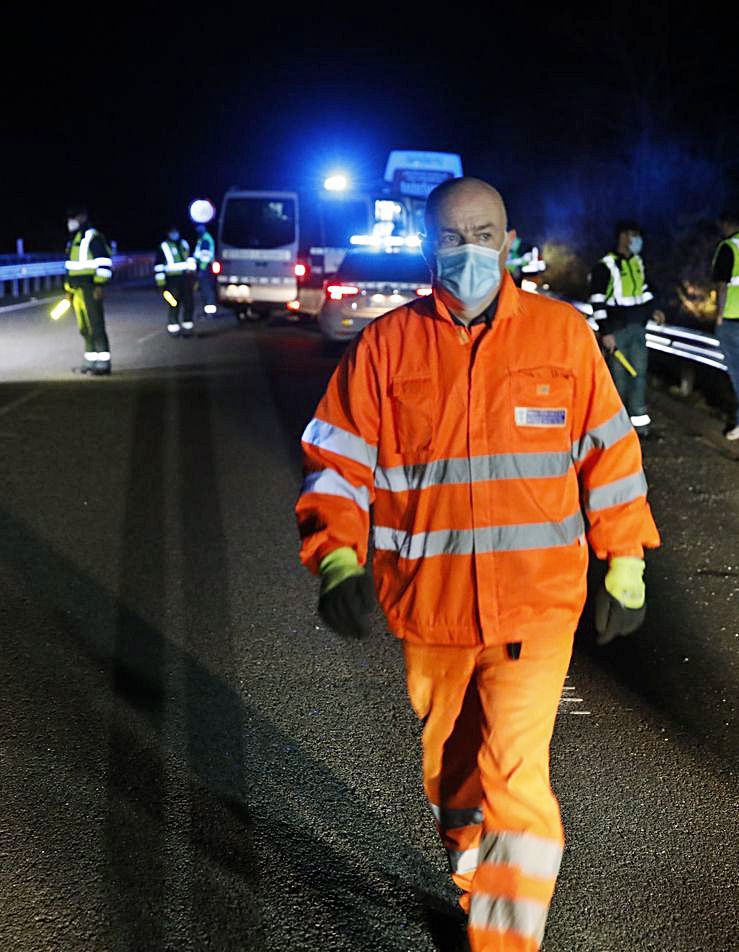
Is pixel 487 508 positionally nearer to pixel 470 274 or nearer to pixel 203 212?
pixel 470 274

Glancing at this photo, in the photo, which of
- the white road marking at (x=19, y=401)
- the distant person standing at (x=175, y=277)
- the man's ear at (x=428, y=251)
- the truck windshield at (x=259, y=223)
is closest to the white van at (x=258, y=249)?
the truck windshield at (x=259, y=223)

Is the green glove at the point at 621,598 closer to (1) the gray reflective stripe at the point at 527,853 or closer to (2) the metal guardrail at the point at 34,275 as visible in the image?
(1) the gray reflective stripe at the point at 527,853

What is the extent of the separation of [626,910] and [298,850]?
3.14ft

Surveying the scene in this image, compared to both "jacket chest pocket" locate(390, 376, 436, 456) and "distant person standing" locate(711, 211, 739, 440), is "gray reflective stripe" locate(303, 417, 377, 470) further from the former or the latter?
"distant person standing" locate(711, 211, 739, 440)

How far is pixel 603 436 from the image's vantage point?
2832mm

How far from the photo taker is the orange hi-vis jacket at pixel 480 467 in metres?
2.77

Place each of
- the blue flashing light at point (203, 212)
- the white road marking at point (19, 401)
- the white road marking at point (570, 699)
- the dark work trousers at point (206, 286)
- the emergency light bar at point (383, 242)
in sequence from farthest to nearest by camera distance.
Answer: the blue flashing light at point (203, 212) → the dark work trousers at point (206, 286) → the emergency light bar at point (383, 242) → the white road marking at point (19, 401) → the white road marking at point (570, 699)

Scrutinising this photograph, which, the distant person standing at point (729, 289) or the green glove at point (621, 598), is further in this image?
the distant person standing at point (729, 289)

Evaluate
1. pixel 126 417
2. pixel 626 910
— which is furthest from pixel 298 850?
pixel 126 417

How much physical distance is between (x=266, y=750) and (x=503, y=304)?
7.15ft

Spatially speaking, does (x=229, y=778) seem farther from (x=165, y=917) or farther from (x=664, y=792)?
(x=664, y=792)

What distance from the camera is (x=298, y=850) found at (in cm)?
361

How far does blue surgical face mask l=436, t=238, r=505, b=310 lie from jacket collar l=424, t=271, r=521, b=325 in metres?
0.03

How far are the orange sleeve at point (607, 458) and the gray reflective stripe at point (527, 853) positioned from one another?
68 centimetres
